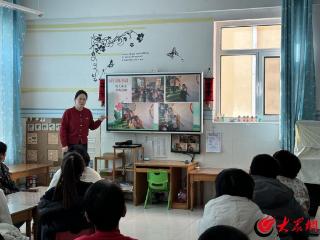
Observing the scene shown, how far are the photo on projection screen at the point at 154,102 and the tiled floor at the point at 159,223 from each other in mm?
1271

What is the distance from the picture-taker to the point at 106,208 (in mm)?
1956

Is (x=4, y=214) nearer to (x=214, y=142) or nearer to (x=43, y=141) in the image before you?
(x=214, y=142)

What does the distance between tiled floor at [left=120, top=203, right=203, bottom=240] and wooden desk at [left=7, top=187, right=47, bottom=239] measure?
1.52 meters

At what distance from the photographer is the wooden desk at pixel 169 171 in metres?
6.72

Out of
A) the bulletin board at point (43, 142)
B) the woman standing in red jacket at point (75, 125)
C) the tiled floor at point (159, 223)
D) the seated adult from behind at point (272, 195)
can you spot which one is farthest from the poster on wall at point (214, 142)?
the seated adult from behind at point (272, 195)

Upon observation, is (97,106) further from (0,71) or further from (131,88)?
(0,71)

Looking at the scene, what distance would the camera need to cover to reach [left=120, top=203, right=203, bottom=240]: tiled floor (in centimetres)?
529

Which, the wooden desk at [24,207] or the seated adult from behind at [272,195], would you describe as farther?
the wooden desk at [24,207]

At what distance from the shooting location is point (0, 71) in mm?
7438

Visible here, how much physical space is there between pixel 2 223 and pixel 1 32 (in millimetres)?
5108

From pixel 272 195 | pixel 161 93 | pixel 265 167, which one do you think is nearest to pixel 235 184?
pixel 272 195

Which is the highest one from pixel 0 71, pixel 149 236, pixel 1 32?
pixel 1 32

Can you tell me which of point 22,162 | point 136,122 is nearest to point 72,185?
point 136,122

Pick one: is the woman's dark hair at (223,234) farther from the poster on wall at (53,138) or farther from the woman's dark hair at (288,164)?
the poster on wall at (53,138)
